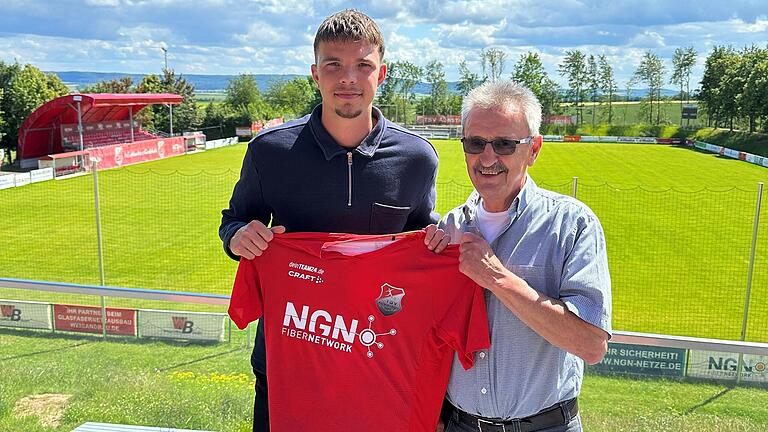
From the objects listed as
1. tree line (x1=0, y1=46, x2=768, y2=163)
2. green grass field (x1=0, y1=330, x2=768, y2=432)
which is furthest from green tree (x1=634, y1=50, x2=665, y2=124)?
green grass field (x1=0, y1=330, x2=768, y2=432)

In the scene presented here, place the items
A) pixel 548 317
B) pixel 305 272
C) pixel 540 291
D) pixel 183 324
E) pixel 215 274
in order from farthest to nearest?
pixel 215 274
pixel 183 324
pixel 305 272
pixel 540 291
pixel 548 317

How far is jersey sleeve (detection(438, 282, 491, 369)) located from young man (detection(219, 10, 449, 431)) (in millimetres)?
543

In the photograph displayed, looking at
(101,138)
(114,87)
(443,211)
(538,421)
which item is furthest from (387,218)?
(114,87)

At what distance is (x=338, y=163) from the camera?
111 inches

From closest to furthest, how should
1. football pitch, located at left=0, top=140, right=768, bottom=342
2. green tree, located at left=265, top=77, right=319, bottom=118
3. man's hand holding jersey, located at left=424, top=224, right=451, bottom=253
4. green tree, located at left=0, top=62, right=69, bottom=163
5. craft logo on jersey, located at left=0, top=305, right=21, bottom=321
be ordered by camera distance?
man's hand holding jersey, located at left=424, top=224, right=451, bottom=253, craft logo on jersey, located at left=0, top=305, right=21, bottom=321, football pitch, located at left=0, top=140, right=768, bottom=342, green tree, located at left=0, top=62, right=69, bottom=163, green tree, located at left=265, top=77, right=319, bottom=118

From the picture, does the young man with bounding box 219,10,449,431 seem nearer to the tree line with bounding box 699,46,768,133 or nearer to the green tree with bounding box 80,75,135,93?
the tree line with bounding box 699,46,768,133

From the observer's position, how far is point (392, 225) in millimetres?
2920

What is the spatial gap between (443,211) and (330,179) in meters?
16.9

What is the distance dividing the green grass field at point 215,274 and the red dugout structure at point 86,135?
5.90ft

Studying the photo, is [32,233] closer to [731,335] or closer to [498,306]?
[731,335]

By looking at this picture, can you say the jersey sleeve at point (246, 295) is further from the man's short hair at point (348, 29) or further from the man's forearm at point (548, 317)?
the man's forearm at point (548, 317)

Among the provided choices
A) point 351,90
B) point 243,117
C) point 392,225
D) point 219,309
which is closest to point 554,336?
point 392,225

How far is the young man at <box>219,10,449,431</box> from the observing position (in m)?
2.71

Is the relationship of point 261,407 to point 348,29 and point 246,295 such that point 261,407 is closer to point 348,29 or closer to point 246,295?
point 246,295
